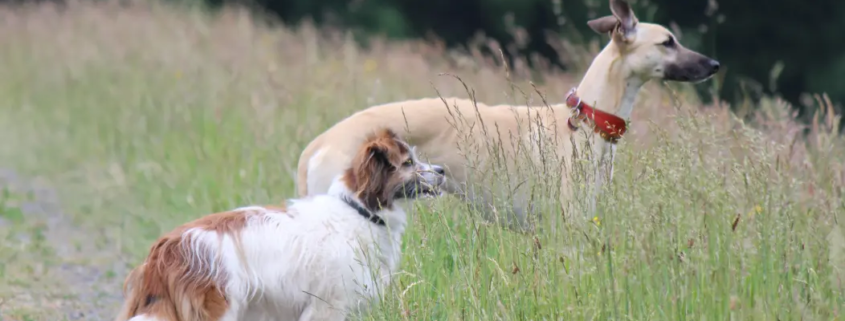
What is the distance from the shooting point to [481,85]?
9.34m

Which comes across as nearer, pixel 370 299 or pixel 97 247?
pixel 370 299

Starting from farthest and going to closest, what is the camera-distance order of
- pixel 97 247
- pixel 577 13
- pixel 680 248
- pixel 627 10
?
pixel 577 13 < pixel 97 247 < pixel 627 10 < pixel 680 248

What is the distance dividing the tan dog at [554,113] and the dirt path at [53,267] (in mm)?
1367

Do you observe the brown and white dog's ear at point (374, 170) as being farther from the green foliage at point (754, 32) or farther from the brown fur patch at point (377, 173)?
the green foliage at point (754, 32)

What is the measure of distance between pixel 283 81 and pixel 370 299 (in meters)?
5.96

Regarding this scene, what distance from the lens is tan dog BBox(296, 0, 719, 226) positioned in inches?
204

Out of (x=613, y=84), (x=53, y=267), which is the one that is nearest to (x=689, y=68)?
(x=613, y=84)

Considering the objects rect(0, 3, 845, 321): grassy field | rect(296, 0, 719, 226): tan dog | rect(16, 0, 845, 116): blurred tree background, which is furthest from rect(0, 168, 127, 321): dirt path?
rect(16, 0, 845, 116): blurred tree background

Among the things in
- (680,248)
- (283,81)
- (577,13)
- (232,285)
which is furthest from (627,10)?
(577,13)

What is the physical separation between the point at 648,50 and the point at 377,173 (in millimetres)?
→ 1915

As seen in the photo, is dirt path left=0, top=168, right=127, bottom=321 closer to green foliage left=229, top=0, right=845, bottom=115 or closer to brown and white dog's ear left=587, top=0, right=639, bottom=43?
brown and white dog's ear left=587, top=0, right=639, bottom=43

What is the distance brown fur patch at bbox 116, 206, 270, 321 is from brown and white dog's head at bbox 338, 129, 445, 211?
26.0 inches

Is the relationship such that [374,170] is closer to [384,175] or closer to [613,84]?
[384,175]

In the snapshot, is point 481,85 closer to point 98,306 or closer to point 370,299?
point 98,306
